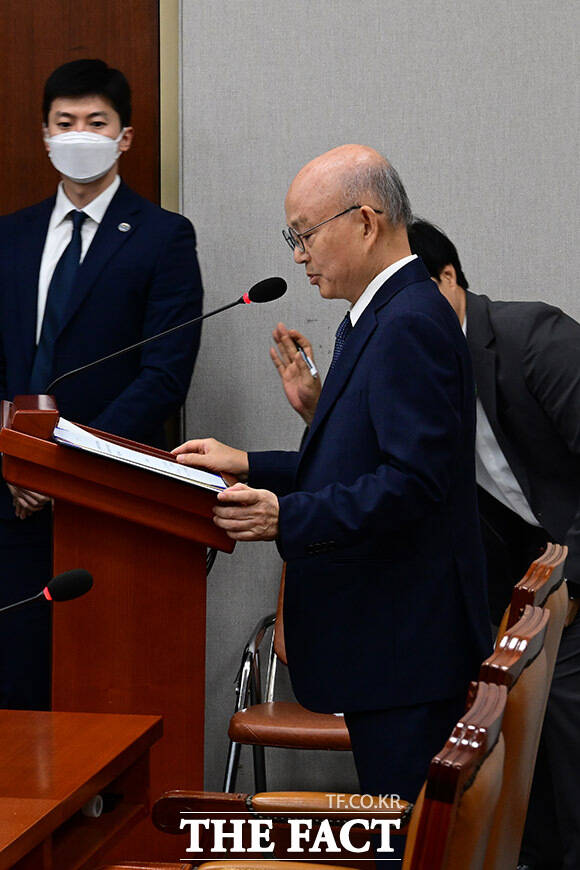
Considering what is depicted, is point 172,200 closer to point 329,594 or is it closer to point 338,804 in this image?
point 329,594

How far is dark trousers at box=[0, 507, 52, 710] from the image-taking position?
2.80 m

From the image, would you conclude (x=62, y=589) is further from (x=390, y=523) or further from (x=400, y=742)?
(x=400, y=742)

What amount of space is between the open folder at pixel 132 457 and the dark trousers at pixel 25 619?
95 centimetres

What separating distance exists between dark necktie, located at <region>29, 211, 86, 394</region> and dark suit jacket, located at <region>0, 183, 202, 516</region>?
2cm

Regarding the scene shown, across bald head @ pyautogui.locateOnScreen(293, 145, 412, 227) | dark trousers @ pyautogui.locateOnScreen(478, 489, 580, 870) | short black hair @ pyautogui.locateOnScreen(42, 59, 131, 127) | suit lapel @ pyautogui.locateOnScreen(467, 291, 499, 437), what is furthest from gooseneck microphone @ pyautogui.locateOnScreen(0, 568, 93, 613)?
short black hair @ pyautogui.locateOnScreen(42, 59, 131, 127)

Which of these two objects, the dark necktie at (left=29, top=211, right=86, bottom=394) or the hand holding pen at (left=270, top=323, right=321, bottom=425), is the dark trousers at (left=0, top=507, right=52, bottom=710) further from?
the hand holding pen at (left=270, top=323, right=321, bottom=425)

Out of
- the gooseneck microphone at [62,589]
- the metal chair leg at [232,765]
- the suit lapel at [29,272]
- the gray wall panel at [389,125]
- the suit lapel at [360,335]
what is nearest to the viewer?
the gooseneck microphone at [62,589]

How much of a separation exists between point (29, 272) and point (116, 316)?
262 mm

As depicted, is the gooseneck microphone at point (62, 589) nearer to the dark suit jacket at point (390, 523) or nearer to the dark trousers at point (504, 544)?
the dark suit jacket at point (390, 523)

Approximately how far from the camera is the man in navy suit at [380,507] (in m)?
1.82

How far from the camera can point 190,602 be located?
1986mm

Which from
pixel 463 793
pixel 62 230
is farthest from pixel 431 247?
pixel 463 793

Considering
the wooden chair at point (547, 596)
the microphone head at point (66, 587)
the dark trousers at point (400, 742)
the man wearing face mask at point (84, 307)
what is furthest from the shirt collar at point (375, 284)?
the man wearing face mask at point (84, 307)

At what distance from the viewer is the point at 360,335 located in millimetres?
1935
